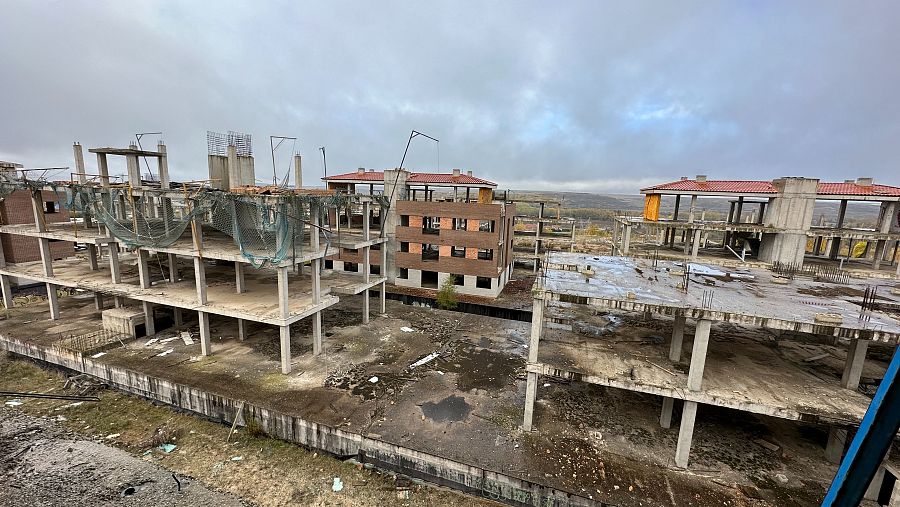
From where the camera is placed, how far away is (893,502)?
9906mm

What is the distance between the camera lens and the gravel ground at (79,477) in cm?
1150

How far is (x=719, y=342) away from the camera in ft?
53.8

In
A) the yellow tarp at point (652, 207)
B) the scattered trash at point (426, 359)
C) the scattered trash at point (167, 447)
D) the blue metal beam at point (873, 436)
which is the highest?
the yellow tarp at point (652, 207)

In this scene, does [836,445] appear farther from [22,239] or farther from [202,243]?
[22,239]

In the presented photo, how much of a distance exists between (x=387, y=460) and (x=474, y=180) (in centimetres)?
2429

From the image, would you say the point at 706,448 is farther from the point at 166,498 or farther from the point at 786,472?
the point at 166,498

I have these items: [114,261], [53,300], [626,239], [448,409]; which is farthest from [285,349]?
[626,239]

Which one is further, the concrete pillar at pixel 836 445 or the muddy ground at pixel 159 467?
the concrete pillar at pixel 836 445

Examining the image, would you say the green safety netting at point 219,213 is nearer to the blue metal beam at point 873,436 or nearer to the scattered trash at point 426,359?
the scattered trash at point 426,359

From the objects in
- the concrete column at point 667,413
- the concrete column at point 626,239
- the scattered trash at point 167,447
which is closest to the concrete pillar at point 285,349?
the scattered trash at point 167,447

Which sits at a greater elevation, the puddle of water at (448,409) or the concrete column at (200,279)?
the concrete column at (200,279)

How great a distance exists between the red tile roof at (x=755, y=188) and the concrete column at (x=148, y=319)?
33909 mm

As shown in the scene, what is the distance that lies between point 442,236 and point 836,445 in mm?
24168

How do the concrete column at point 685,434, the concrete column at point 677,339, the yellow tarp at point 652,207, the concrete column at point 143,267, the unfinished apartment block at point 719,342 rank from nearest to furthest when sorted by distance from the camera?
the unfinished apartment block at point 719,342 → the concrete column at point 685,434 → the concrete column at point 677,339 → the concrete column at point 143,267 → the yellow tarp at point 652,207
